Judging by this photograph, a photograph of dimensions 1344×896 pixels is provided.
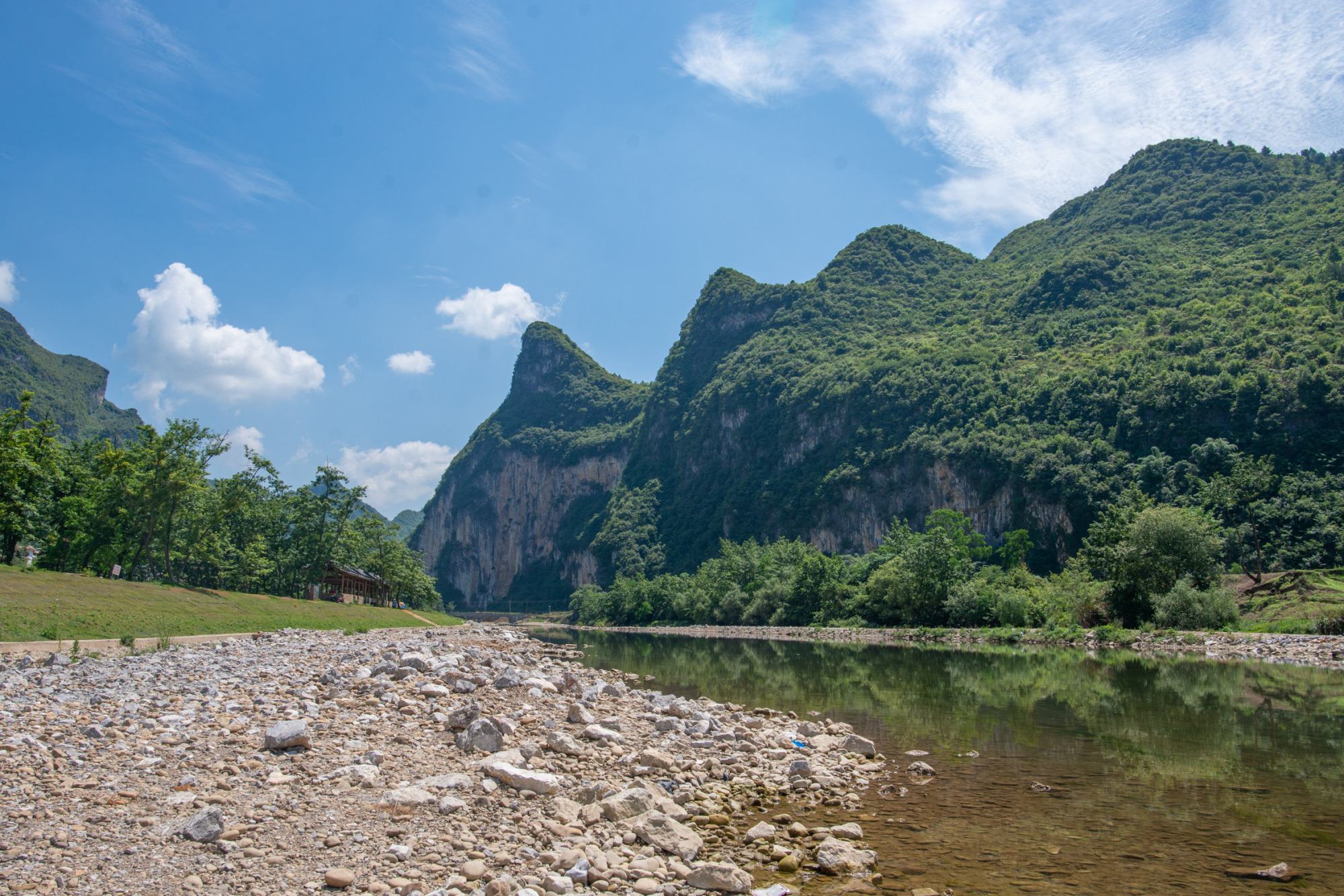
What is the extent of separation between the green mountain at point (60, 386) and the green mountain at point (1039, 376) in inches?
4717

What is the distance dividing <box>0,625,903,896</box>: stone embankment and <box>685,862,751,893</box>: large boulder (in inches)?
0.6

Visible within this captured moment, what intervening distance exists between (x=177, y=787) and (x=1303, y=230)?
5738 inches

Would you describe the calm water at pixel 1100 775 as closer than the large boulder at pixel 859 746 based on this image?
Yes

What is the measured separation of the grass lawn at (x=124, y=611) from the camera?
20.4 m

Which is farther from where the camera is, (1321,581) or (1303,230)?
(1303,230)

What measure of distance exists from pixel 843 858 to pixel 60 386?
717ft

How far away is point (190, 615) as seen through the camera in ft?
94.0

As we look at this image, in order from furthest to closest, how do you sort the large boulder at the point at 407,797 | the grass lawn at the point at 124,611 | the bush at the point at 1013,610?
1. the bush at the point at 1013,610
2. the grass lawn at the point at 124,611
3. the large boulder at the point at 407,797

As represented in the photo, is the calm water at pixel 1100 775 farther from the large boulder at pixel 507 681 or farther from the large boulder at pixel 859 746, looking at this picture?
the large boulder at pixel 507 681

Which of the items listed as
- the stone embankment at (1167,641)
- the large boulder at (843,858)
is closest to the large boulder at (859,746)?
the large boulder at (843,858)

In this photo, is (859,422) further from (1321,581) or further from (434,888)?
(434,888)

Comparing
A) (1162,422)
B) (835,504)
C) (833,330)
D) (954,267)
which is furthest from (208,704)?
(954,267)

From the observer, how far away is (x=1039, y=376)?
107 m

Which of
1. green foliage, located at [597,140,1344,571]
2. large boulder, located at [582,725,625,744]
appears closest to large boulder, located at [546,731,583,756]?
large boulder, located at [582,725,625,744]
